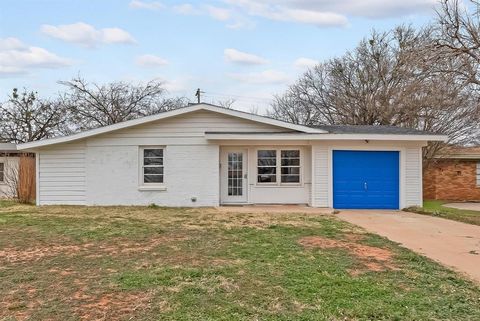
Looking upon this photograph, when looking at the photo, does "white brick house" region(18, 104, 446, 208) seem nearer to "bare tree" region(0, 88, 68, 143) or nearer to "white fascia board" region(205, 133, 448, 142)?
"white fascia board" region(205, 133, 448, 142)

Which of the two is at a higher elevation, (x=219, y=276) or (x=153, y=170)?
(x=153, y=170)

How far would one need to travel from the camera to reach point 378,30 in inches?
1051

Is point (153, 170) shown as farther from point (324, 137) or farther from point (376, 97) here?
point (376, 97)

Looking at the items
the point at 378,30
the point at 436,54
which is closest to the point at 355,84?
the point at 378,30

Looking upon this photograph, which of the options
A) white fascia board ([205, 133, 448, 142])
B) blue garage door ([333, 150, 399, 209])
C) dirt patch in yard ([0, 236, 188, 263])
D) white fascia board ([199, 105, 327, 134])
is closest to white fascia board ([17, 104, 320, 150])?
white fascia board ([199, 105, 327, 134])

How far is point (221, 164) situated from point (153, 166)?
7.84ft

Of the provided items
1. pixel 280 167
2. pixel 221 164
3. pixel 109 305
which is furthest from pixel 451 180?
pixel 109 305

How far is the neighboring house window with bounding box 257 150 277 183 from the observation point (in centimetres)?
1533

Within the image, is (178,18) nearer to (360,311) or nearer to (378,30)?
(360,311)

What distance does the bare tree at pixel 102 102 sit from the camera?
30.6 metres

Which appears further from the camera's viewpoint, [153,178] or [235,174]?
[235,174]

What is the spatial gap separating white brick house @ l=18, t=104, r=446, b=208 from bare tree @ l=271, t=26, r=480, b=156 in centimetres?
341

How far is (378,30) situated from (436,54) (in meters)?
13.9

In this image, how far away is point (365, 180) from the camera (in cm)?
1476
